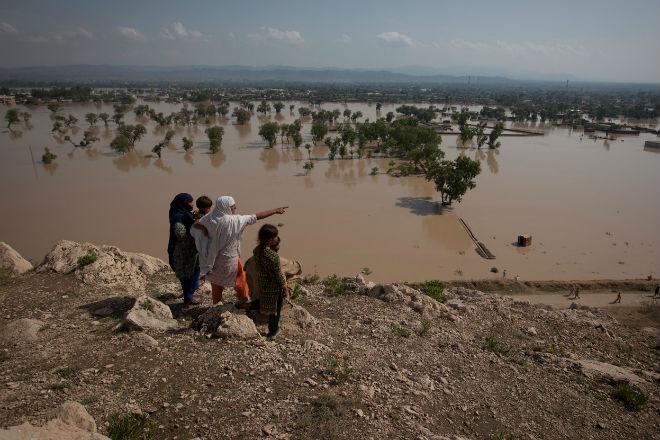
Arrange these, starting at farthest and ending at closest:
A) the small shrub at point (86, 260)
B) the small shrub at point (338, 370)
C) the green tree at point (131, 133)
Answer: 1. the green tree at point (131, 133)
2. the small shrub at point (86, 260)
3. the small shrub at point (338, 370)

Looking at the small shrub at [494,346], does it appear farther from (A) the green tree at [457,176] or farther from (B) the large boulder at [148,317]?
(A) the green tree at [457,176]

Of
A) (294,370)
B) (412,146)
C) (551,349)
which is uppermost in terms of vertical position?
(412,146)

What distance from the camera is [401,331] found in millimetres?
6098

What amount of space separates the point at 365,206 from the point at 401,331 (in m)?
19.0

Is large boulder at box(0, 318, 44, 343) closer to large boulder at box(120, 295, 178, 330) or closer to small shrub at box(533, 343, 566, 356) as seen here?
large boulder at box(120, 295, 178, 330)

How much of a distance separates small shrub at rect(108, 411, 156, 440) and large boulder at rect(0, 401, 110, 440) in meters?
0.16

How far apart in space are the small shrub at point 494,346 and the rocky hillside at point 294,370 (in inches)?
1.5

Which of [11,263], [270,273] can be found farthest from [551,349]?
[11,263]

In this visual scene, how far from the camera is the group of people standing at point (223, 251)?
14.9 feet

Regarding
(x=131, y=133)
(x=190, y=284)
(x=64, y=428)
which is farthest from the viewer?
(x=131, y=133)

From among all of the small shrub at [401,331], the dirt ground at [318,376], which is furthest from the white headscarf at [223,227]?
the small shrub at [401,331]

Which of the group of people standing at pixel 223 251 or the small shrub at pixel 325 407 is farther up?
the group of people standing at pixel 223 251

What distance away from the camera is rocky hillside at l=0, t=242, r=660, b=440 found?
380 centimetres

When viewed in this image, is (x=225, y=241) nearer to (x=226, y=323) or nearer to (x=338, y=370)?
(x=226, y=323)
